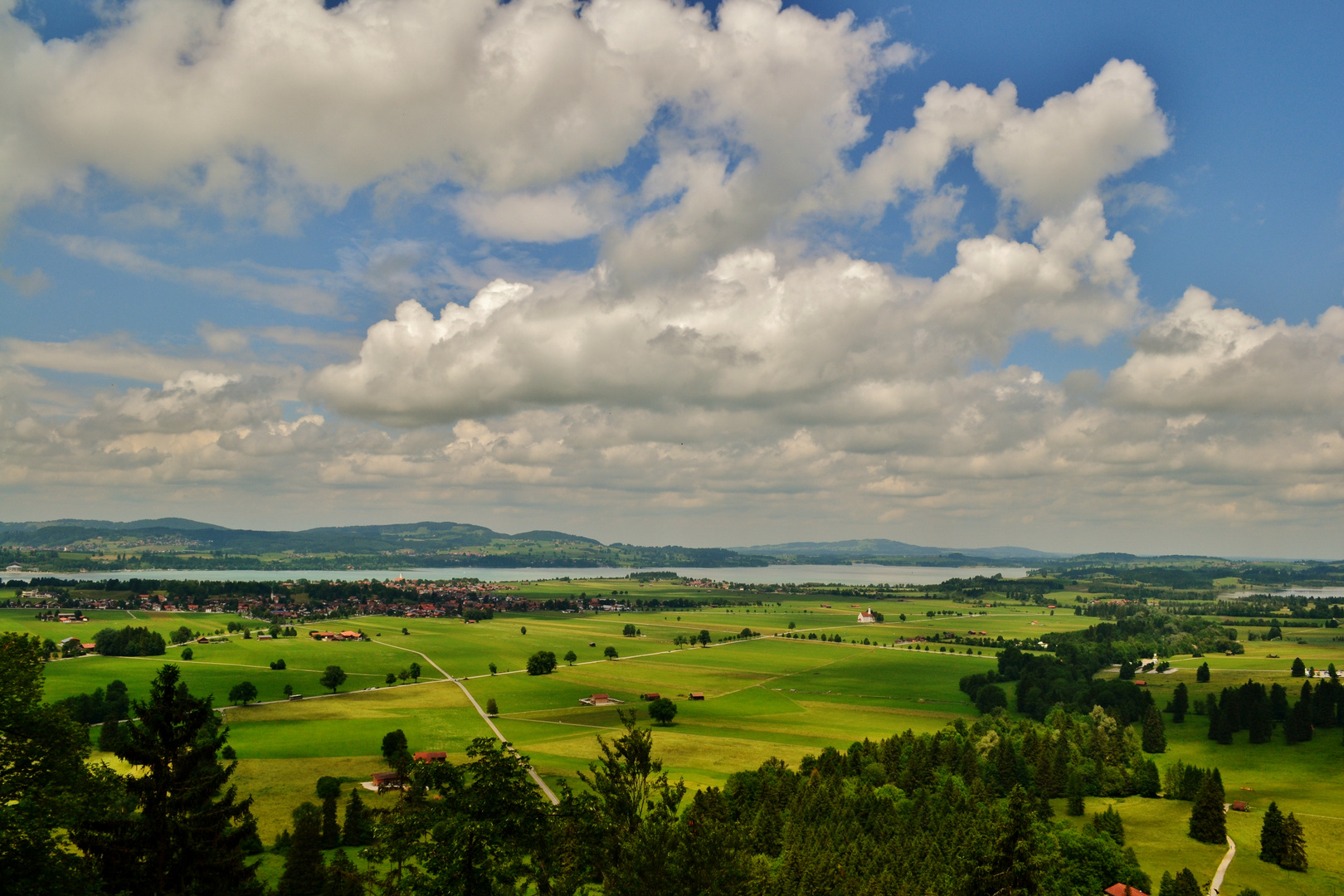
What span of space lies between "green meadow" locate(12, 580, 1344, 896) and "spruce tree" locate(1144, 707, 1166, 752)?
172 cm

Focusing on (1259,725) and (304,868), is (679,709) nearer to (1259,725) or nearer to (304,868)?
(1259,725)

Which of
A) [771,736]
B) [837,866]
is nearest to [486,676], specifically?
[771,736]

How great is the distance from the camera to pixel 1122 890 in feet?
174

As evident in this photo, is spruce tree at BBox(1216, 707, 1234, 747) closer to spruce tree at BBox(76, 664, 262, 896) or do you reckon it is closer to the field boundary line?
the field boundary line

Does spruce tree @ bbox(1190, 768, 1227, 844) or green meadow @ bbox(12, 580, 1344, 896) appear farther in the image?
green meadow @ bbox(12, 580, 1344, 896)

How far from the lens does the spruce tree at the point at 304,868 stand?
148ft

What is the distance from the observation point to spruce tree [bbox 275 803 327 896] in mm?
45250

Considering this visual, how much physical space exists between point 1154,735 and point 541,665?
103962 millimetres

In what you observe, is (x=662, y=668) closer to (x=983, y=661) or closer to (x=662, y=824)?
(x=983, y=661)

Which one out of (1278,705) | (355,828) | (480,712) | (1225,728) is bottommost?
(480,712)

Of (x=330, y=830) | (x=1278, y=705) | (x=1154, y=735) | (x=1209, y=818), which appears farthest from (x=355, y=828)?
(x=1278, y=705)

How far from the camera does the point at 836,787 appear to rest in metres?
67.1

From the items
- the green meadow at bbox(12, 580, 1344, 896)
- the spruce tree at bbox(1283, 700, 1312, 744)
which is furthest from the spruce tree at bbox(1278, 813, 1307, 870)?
the spruce tree at bbox(1283, 700, 1312, 744)

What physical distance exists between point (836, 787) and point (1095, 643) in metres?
150
